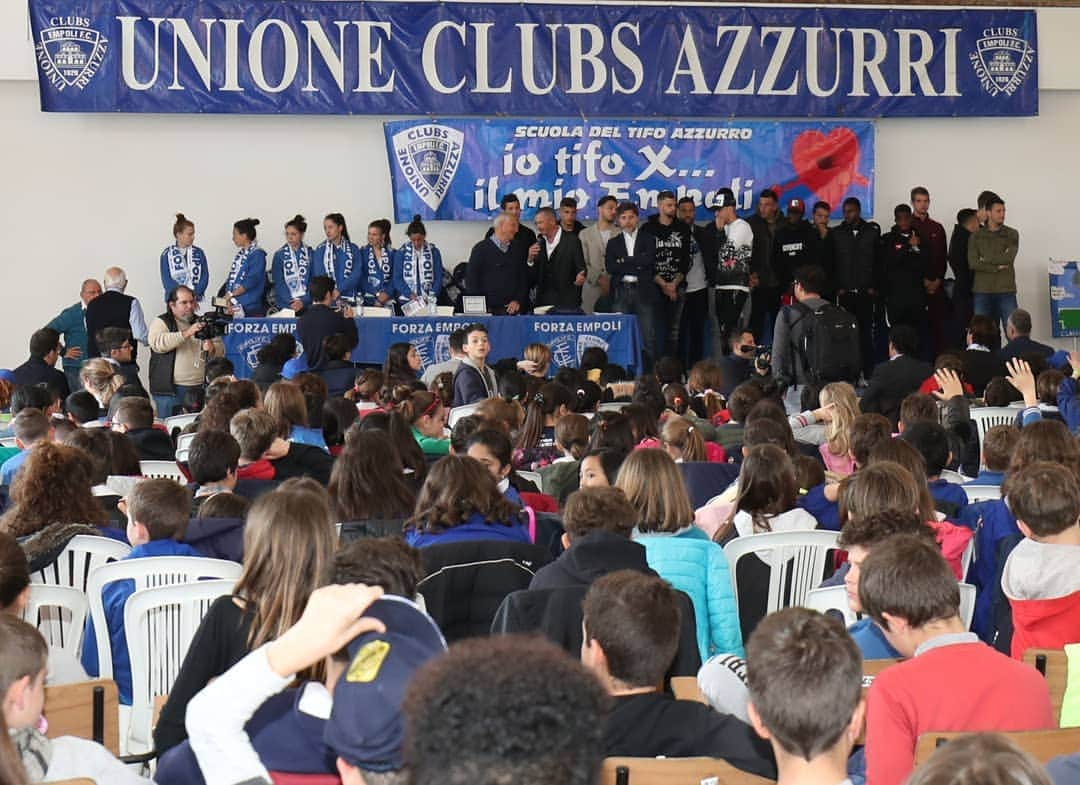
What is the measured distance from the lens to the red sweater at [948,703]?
2.97 m

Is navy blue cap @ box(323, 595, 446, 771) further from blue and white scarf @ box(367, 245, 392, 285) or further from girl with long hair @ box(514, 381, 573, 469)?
blue and white scarf @ box(367, 245, 392, 285)

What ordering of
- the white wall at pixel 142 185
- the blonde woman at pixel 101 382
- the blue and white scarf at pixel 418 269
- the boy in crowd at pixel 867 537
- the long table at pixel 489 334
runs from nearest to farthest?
the boy in crowd at pixel 867 537 → the blonde woman at pixel 101 382 → the long table at pixel 489 334 → the blue and white scarf at pixel 418 269 → the white wall at pixel 142 185

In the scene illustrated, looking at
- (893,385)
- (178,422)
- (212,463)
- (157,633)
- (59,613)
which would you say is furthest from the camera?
(893,385)

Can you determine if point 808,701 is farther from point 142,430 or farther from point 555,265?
point 555,265

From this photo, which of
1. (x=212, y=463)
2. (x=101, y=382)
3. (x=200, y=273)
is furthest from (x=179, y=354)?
(x=212, y=463)

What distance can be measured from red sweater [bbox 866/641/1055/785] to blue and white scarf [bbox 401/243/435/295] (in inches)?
426

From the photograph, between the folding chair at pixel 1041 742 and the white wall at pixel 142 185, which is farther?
the white wall at pixel 142 185

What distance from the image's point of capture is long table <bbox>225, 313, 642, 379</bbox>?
40.5 ft

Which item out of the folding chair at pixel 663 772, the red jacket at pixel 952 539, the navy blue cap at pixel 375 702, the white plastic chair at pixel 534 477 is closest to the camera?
the navy blue cap at pixel 375 702

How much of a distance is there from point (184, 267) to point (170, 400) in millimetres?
1850

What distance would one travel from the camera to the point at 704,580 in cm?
462

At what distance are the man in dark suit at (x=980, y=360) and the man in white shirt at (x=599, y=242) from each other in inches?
166

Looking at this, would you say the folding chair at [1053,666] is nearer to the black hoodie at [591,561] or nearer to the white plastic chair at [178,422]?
the black hoodie at [591,561]

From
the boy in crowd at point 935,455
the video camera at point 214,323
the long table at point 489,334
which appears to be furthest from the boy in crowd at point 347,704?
the long table at point 489,334
